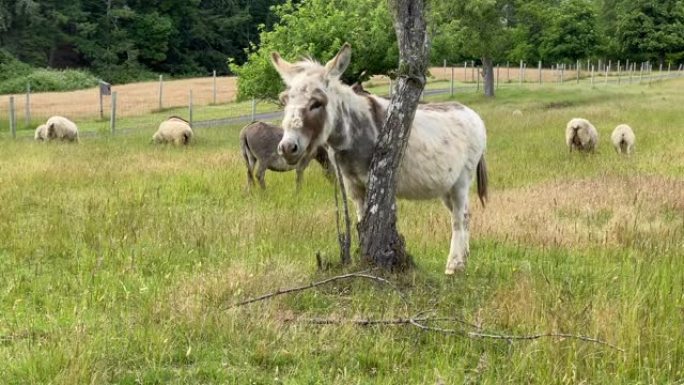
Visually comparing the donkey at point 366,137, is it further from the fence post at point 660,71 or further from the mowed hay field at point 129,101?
the fence post at point 660,71

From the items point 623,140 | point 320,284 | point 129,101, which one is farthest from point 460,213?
point 129,101

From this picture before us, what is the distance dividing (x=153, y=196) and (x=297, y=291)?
18.9 feet

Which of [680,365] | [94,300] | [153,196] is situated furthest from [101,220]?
[680,365]

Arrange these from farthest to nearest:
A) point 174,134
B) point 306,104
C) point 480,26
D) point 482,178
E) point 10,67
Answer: point 10,67
point 480,26
point 174,134
point 482,178
point 306,104

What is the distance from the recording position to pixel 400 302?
4.84 metres

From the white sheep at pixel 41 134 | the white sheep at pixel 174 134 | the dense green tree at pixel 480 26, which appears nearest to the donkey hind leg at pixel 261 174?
the white sheep at pixel 174 134

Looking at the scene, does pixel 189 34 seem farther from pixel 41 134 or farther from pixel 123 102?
pixel 41 134

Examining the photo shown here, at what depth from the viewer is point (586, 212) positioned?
28.4 ft

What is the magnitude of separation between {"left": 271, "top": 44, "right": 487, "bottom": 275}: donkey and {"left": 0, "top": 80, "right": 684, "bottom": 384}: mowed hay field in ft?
2.39

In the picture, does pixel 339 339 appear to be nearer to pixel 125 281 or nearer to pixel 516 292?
pixel 516 292

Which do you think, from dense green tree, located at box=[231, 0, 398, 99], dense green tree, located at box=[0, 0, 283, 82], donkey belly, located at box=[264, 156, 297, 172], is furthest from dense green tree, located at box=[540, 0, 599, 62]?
donkey belly, located at box=[264, 156, 297, 172]

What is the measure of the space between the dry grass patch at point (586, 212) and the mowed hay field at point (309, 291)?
0.04m

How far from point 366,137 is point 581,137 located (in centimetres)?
1083

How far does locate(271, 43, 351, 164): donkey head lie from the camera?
16.0 feet
